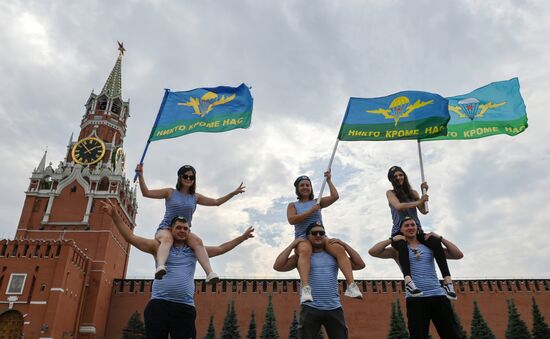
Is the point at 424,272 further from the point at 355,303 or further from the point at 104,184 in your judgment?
the point at 104,184

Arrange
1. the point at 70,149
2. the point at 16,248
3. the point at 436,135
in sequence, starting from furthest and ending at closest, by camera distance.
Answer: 1. the point at 70,149
2. the point at 16,248
3. the point at 436,135

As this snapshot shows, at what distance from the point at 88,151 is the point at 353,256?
129 feet

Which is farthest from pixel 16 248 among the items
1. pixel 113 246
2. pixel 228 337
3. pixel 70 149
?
pixel 228 337

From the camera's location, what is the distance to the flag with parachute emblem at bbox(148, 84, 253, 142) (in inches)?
328

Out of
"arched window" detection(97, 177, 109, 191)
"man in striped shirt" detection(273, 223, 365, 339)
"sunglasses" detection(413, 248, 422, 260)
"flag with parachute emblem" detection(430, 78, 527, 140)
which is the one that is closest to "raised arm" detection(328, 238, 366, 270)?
"man in striped shirt" detection(273, 223, 365, 339)

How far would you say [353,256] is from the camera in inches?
203

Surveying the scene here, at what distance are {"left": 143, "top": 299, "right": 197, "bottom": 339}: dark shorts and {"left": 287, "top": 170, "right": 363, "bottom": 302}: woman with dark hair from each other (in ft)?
4.32

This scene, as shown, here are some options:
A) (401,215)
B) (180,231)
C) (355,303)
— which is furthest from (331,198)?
(355,303)

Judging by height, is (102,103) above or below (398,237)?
above

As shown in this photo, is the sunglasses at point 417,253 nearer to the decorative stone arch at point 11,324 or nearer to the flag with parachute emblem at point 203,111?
the flag with parachute emblem at point 203,111

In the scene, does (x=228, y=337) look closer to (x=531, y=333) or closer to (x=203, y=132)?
(x=531, y=333)

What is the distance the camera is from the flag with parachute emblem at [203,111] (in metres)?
8.32

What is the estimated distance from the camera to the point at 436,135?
773 centimetres

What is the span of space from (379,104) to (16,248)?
97.0 ft
